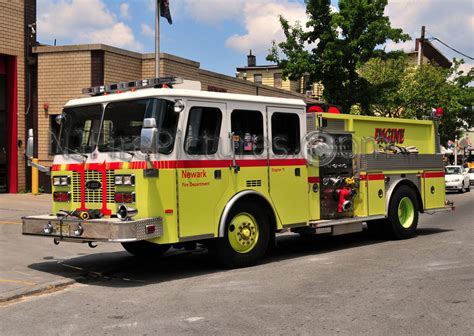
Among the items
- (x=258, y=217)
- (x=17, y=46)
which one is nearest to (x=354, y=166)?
(x=258, y=217)

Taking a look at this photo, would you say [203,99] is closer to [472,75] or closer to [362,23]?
[362,23]

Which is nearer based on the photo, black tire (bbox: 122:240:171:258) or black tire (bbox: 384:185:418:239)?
black tire (bbox: 122:240:171:258)

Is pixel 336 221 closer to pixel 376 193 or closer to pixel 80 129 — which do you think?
pixel 376 193

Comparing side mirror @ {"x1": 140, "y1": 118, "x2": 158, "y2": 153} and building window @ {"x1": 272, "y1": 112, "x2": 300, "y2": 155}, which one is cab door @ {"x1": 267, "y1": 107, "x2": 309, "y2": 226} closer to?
building window @ {"x1": 272, "y1": 112, "x2": 300, "y2": 155}

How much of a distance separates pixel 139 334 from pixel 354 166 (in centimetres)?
647

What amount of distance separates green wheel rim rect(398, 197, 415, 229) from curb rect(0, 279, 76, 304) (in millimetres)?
6870

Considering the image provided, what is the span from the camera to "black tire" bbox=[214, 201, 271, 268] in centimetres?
832

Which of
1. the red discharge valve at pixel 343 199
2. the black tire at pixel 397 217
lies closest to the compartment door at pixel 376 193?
the black tire at pixel 397 217

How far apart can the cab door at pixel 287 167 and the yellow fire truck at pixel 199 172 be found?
0.7 inches

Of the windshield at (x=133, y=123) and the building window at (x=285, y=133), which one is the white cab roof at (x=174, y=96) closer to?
the windshield at (x=133, y=123)

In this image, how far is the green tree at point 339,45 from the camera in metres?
20.8

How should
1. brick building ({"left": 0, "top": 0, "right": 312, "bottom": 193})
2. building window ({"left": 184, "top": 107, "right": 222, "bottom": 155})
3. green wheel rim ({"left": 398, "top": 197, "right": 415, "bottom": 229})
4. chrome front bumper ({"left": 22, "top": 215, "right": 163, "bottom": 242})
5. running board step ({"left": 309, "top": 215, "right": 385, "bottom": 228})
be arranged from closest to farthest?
chrome front bumper ({"left": 22, "top": 215, "right": 163, "bottom": 242}), building window ({"left": 184, "top": 107, "right": 222, "bottom": 155}), running board step ({"left": 309, "top": 215, "right": 385, "bottom": 228}), green wheel rim ({"left": 398, "top": 197, "right": 415, "bottom": 229}), brick building ({"left": 0, "top": 0, "right": 312, "bottom": 193})

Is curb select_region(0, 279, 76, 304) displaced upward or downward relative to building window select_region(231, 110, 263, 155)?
downward

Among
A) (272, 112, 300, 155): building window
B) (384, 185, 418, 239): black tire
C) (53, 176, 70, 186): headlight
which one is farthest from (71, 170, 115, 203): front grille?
(384, 185, 418, 239): black tire
